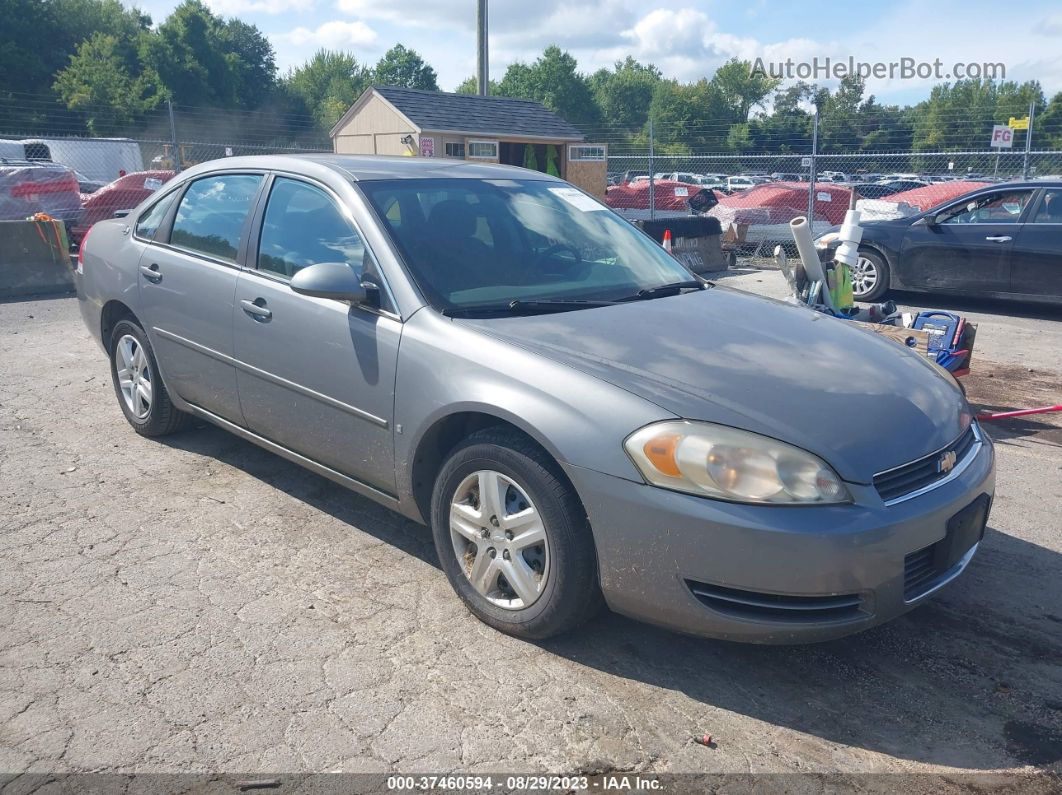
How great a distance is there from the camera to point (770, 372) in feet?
10.3

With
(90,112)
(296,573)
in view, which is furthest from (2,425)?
(90,112)

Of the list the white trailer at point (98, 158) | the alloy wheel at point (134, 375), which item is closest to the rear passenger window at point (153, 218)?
the alloy wheel at point (134, 375)

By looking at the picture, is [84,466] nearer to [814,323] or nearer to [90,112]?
[814,323]

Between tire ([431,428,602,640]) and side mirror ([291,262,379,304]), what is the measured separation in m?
0.77

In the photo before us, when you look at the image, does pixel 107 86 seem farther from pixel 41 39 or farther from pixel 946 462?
pixel 946 462

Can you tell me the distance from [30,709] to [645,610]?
6.43ft

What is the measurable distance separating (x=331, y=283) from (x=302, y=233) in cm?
70

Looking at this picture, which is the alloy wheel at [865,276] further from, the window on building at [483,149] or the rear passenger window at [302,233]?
the window on building at [483,149]

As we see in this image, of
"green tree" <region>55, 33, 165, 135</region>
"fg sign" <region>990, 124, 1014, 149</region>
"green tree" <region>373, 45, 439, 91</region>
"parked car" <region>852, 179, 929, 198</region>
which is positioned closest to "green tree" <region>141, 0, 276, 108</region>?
"green tree" <region>55, 33, 165, 135</region>

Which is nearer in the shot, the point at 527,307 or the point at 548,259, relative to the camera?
the point at 527,307

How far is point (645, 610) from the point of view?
113 inches

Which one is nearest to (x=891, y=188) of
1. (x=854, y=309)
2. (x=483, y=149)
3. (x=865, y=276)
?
(x=483, y=149)

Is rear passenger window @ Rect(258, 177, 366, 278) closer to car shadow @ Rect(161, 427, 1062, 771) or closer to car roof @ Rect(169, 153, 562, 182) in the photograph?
car roof @ Rect(169, 153, 562, 182)

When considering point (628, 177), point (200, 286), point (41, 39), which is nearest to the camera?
point (200, 286)
